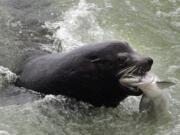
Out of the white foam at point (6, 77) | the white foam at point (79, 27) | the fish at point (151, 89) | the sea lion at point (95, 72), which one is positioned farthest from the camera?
the white foam at point (79, 27)

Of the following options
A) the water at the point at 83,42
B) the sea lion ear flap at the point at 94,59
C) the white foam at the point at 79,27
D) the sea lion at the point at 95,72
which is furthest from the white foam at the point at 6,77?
the sea lion ear flap at the point at 94,59

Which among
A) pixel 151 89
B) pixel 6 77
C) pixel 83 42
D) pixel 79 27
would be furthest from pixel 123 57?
pixel 79 27

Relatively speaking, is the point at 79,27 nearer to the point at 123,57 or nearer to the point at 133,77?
the point at 123,57

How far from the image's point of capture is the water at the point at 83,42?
4.85 metres

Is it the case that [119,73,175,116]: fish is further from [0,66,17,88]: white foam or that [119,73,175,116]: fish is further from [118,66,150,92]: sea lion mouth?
[0,66,17,88]: white foam

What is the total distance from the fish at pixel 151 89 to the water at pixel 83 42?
5.1 inches

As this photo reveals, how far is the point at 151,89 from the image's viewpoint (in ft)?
15.5

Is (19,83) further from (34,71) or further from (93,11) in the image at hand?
(93,11)

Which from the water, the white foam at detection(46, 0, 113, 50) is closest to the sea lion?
the water

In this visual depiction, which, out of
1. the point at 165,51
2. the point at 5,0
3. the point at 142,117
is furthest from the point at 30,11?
the point at 142,117

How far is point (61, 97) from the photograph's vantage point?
5.23 metres

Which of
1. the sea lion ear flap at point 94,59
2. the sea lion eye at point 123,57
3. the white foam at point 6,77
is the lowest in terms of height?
the white foam at point 6,77

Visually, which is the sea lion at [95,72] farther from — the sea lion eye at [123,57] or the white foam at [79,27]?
the white foam at [79,27]

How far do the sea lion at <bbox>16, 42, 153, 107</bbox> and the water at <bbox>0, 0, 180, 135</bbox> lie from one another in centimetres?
12
